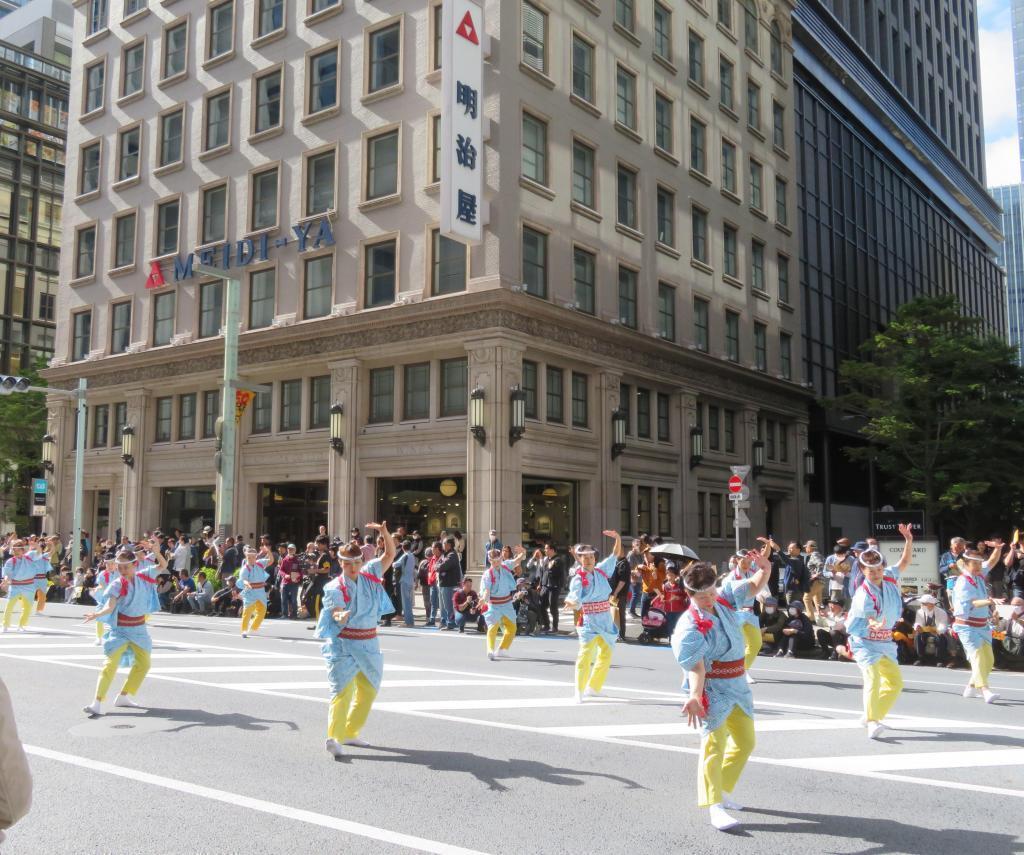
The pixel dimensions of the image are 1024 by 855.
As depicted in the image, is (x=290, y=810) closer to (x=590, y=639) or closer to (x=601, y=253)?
(x=590, y=639)

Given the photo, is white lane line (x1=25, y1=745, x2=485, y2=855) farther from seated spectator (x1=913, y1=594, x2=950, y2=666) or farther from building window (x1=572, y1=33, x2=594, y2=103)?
building window (x1=572, y1=33, x2=594, y2=103)

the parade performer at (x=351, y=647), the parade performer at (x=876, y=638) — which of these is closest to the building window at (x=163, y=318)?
the parade performer at (x=351, y=647)

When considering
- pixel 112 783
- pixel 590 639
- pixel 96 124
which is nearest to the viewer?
pixel 112 783

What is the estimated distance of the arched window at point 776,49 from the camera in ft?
141

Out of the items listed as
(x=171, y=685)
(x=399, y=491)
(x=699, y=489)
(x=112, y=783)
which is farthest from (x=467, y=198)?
(x=112, y=783)

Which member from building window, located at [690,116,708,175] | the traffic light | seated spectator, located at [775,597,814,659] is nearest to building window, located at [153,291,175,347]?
the traffic light

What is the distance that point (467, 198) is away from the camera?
27.0 metres

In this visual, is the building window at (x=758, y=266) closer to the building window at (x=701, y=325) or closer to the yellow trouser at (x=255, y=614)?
the building window at (x=701, y=325)

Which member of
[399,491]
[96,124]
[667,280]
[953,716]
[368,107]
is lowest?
[953,716]

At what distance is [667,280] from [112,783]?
96.5 feet

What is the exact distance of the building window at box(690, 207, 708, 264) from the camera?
36.7 m

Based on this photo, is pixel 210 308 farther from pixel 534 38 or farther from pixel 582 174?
pixel 534 38

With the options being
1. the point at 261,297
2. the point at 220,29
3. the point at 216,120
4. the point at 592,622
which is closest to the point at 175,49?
the point at 220,29

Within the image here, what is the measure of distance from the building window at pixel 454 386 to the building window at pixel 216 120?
13.7 metres
